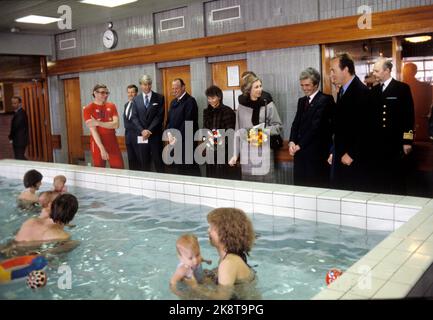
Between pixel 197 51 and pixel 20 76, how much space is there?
4.79 meters

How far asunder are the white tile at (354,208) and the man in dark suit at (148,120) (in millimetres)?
3750

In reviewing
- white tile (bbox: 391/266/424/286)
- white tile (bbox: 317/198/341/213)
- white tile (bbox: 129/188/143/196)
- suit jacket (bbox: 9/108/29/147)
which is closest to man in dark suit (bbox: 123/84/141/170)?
white tile (bbox: 129/188/143/196)

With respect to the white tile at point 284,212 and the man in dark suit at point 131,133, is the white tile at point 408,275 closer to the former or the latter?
the white tile at point 284,212

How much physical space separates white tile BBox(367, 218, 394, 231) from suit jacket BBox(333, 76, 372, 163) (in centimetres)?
87

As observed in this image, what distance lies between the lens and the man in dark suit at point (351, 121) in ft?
13.8

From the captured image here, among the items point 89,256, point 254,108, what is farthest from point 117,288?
point 254,108

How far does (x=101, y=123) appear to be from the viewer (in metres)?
6.18

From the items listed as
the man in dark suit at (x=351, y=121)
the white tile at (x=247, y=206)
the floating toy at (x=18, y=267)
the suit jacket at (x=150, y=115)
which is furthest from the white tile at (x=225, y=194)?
the suit jacket at (x=150, y=115)

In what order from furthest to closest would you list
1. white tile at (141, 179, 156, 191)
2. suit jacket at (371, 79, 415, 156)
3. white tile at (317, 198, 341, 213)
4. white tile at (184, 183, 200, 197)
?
white tile at (141, 179, 156, 191) → white tile at (184, 183, 200, 197) → suit jacket at (371, 79, 415, 156) → white tile at (317, 198, 341, 213)

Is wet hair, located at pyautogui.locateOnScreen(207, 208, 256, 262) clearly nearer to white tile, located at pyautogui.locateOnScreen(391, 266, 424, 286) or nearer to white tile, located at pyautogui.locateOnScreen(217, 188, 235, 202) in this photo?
white tile, located at pyautogui.locateOnScreen(391, 266, 424, 286)

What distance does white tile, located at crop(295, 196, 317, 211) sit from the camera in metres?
3.82

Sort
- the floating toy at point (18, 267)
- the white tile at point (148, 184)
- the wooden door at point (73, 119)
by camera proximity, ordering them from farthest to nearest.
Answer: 1. the wooden door at point (73, 119)
2. the white tile at point (148, 184)
3. the floating toy at point (18, 267)

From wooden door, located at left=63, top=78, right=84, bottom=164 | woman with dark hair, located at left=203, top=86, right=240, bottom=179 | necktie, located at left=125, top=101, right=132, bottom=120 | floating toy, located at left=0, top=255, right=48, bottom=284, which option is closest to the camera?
floating toy, located at left=0, top=255, right=48, bottom=284

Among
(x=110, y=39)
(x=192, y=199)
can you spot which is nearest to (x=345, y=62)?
(x=192, y=199)
